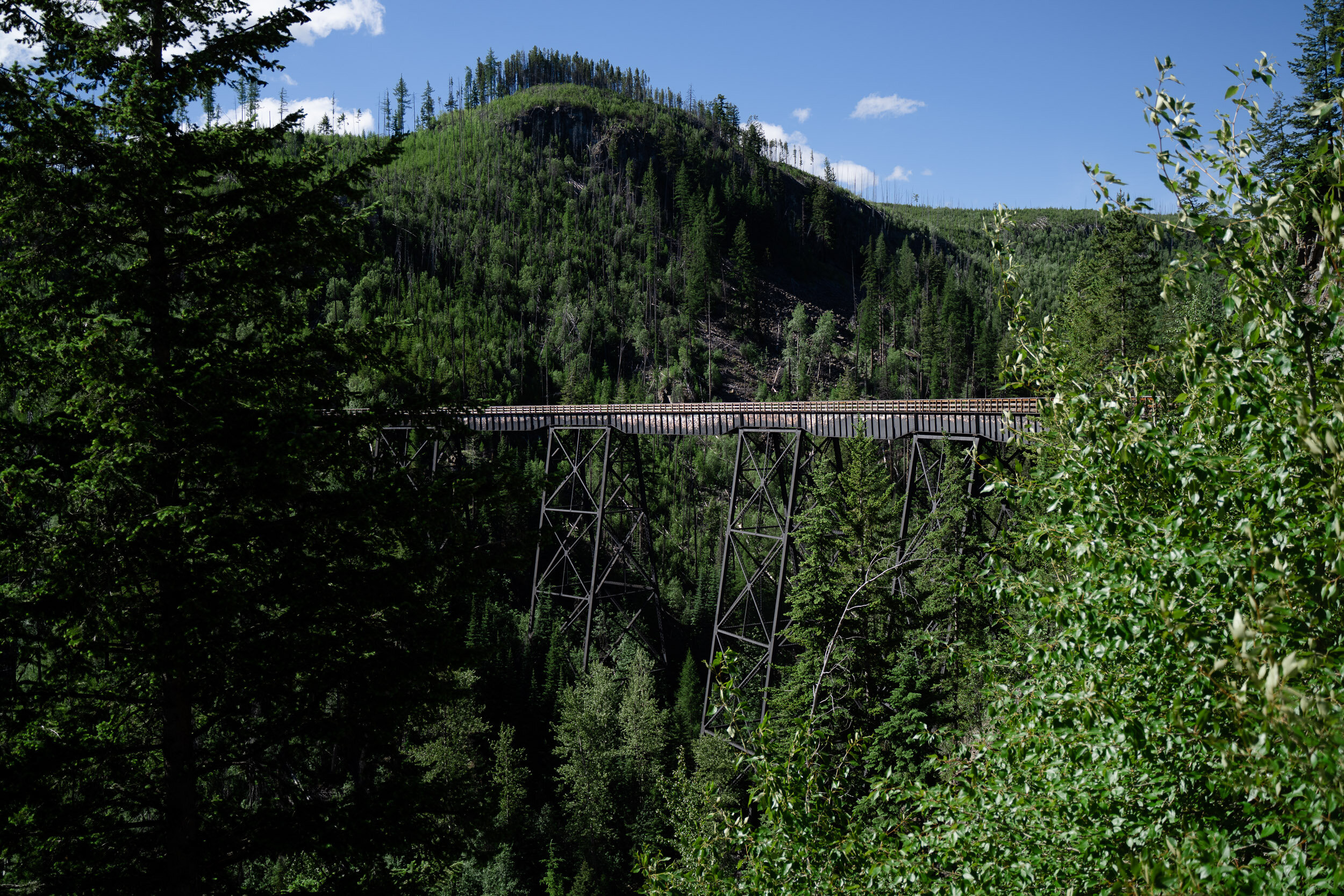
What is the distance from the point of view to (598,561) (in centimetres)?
3344

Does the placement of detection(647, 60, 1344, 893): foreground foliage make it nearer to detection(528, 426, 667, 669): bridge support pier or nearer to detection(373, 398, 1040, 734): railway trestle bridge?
detection(373, 398, 1040, 734): railway trestle bridge

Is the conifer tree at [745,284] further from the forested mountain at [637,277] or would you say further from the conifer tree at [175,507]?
the conifer tree at [175,507]

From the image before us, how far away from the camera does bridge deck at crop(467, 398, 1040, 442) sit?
16328mm

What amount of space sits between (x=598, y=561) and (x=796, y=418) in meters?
16.3

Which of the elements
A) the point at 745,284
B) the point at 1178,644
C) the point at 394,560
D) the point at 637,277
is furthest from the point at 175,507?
the point at 637,277

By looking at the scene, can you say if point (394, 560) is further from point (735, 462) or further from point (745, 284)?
point (745, 284)

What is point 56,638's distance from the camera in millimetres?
4723

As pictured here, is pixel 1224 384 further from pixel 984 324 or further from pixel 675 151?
pixel 675 151

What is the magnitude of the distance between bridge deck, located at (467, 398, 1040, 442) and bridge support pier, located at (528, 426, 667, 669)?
2.08ft

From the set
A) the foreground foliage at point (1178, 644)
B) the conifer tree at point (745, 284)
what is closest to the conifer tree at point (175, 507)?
the foreground foliage at point (1178, 644)

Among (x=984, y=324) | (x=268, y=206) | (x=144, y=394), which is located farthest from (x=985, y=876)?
(x=984, y=324)

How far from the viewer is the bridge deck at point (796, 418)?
1633 centimetres

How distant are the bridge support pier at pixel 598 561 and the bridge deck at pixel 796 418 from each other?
25.0 inches

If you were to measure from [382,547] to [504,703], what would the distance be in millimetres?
23144
